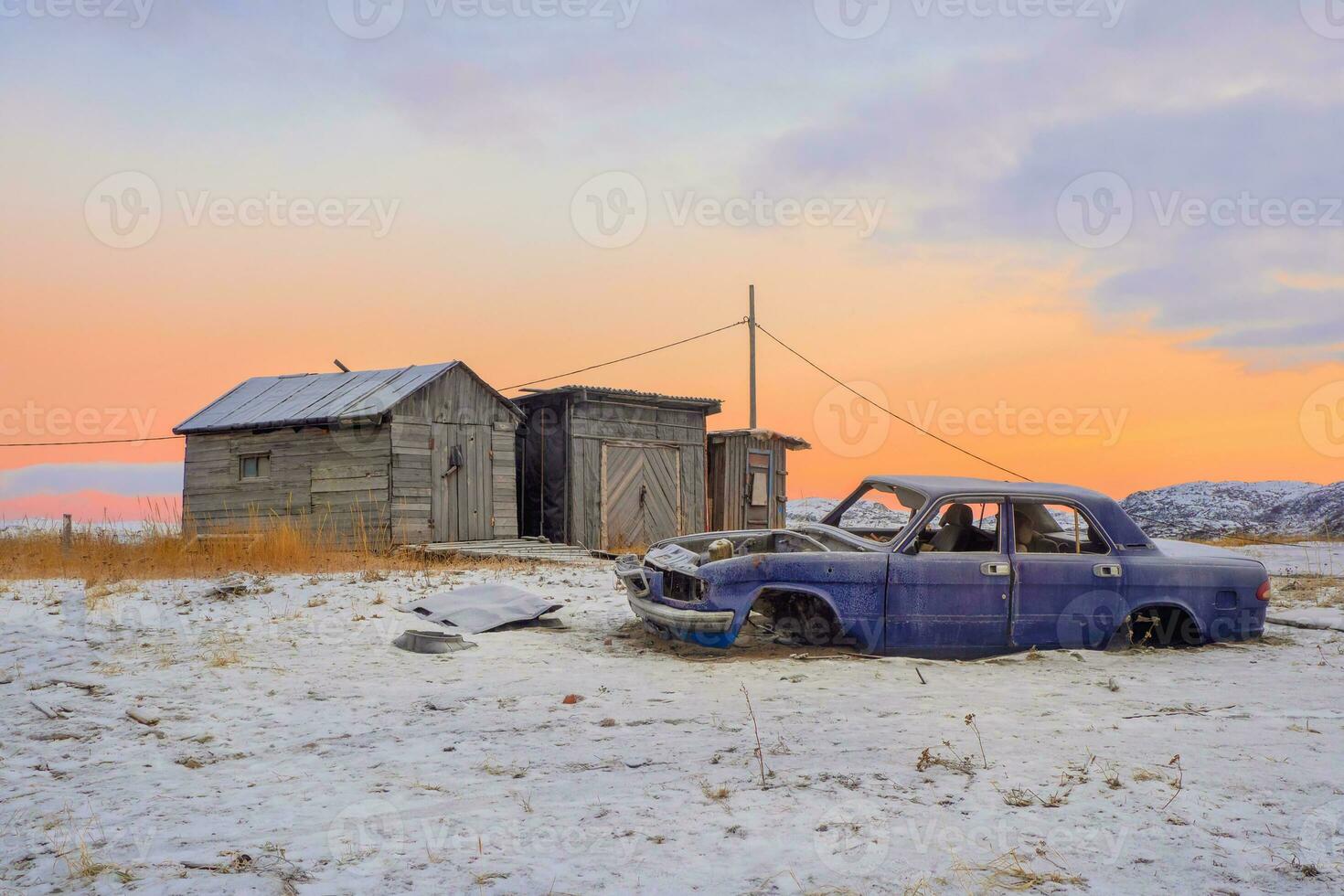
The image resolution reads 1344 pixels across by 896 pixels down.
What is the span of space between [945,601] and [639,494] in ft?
49.8

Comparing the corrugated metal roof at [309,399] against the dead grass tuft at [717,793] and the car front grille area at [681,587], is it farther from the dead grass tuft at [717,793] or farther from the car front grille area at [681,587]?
the dead grass tuft at [717,793]

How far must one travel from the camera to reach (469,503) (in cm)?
1948

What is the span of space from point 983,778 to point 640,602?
12.8 feet

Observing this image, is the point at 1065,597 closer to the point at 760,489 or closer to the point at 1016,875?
the point at 1016,875

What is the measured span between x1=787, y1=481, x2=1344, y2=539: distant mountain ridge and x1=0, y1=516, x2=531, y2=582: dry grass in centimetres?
1371

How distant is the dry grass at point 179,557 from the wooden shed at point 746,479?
8936mm

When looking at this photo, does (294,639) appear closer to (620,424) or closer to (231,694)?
(231,694)

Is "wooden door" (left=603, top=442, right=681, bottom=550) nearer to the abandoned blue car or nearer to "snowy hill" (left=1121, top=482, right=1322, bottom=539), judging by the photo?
the abandoned blue car

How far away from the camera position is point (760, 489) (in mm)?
25172

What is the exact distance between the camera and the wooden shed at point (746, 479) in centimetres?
2434

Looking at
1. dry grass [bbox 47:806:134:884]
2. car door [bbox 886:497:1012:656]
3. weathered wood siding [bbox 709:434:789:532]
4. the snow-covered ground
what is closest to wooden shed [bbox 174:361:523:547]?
weathered wood siding [bbox 709:434:789:532]

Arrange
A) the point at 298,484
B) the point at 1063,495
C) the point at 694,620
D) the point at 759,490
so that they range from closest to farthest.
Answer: the point at 694,620 < the point at 1063,495 < the point at 298,484 < the point at 759,490

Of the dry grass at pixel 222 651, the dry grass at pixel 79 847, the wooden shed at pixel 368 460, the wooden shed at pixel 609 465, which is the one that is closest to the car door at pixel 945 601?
the dry grass at pixel 222 651

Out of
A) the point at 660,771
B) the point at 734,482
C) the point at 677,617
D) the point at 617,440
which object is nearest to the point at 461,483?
the point at 617,440
